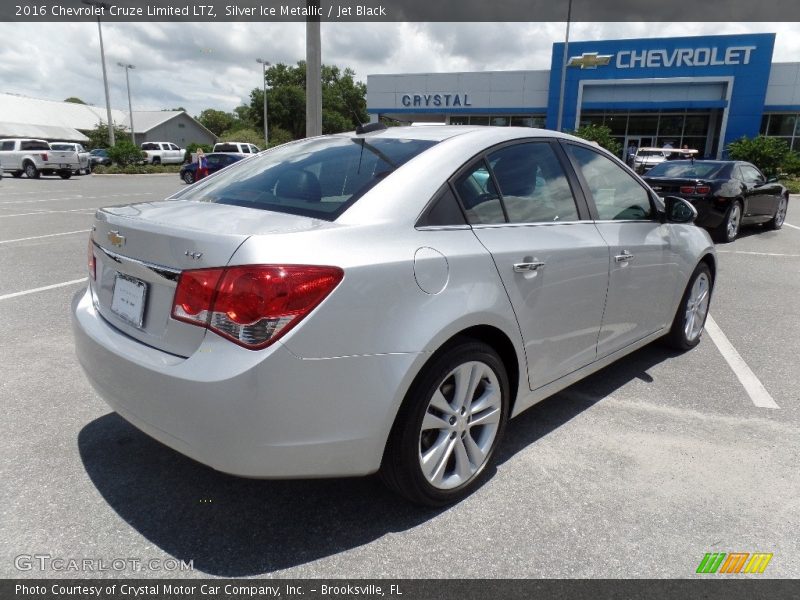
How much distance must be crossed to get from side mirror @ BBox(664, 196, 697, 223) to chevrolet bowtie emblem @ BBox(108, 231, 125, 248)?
Answer: 3.23m

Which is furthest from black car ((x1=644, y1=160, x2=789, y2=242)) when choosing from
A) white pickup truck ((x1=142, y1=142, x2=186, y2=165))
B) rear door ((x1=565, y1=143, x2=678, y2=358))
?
white pickup truck ((x1=142, y1=142, x2=186, y2=165))

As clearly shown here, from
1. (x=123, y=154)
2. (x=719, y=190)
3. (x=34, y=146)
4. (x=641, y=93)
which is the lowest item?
(x=719, y=190)

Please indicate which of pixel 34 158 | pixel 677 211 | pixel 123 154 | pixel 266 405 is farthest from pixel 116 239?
pixel 123 154

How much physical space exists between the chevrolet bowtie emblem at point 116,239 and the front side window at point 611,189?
234 centimetres

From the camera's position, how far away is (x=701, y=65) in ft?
106

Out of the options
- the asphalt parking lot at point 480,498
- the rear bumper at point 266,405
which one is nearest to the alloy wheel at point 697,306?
the asphalt parking lot at point 480,498

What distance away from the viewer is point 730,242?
33.9 feet

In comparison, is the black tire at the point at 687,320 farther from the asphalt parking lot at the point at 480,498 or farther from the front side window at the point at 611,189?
the front side window at the point at 611,189

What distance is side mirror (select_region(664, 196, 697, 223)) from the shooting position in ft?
12.3

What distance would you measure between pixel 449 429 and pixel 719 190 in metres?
9.28

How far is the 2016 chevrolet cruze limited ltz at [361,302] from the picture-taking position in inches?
74.9

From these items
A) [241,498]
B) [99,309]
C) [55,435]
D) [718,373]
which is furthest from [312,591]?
[718,373]

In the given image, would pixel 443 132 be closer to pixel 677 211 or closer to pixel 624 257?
pixel 624 257

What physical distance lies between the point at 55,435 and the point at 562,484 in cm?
256
